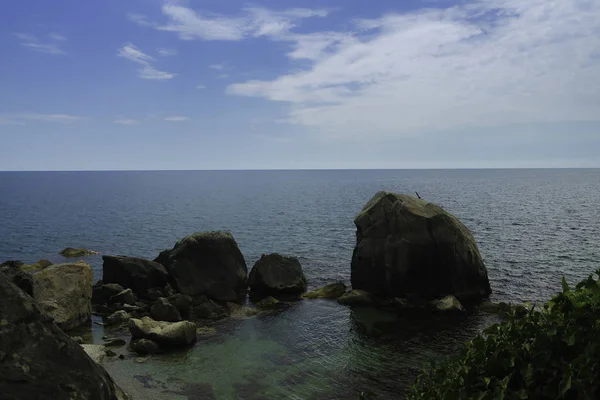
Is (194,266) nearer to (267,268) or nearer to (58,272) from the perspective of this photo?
(267,268)

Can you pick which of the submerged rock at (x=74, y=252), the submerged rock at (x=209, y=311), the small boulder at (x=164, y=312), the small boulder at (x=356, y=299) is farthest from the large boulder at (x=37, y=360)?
the submerged rock at (x=74, y=252)

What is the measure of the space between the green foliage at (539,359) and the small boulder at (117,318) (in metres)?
25.3

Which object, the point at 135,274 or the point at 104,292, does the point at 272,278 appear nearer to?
the point at 135,274

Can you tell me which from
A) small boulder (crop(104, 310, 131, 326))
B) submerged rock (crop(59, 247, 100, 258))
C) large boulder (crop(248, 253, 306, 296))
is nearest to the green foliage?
small boulder (crop(104, 310, 131, 326))

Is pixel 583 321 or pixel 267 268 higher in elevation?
pixel 583 321

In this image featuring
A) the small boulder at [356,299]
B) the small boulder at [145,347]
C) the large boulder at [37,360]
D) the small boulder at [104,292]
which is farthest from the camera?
the small boulder at [356,299]

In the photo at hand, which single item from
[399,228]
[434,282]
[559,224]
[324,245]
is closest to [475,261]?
[434,282]

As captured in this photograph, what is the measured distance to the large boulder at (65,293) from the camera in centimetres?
2566

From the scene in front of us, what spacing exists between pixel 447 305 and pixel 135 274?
21.9 metres

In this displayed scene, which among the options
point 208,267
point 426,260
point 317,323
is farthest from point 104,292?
point 426,260

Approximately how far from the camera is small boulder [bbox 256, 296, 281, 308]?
32062mm

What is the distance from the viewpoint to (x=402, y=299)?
31.9m

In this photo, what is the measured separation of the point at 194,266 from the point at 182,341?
35.3 feet

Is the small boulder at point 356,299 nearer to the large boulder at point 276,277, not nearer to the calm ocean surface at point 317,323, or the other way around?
the calm ocean surface at point 317,323
